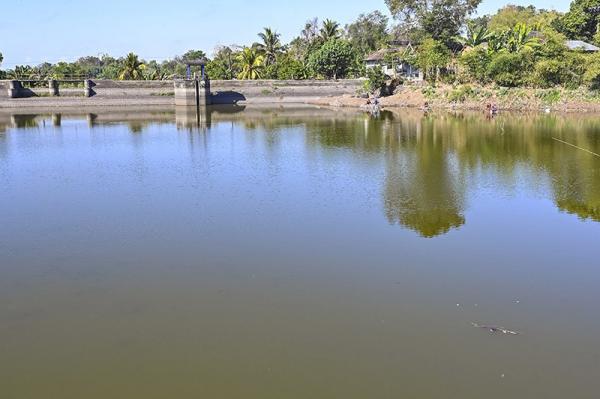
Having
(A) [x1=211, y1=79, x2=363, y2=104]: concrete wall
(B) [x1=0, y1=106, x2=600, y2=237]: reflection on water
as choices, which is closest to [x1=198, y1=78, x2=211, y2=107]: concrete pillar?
(A) [x1=211, y1=79, x2=363, y2=104]: concrete wall

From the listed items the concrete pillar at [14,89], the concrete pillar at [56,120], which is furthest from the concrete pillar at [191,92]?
the concrete pillar at [14,89]

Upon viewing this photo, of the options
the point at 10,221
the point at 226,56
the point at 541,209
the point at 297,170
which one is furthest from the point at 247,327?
the point at 226,56

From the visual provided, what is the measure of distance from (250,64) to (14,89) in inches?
817

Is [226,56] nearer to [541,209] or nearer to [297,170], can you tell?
[297,170]

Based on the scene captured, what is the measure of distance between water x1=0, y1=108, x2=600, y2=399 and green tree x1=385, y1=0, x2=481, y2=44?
30.1m

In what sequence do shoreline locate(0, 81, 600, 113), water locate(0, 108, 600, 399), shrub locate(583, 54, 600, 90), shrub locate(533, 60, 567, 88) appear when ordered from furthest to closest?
shrub locate(533, 60, 567, 88) → shoreline locate(0, 81, 600, 113) → shrub locate(583, 54, 600, 90) → water locate(0, 108, 600, 399)

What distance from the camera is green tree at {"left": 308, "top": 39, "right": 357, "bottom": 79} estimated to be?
53.0 m

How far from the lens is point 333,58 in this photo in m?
53.2

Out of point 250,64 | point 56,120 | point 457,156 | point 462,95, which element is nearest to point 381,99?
point 462,95

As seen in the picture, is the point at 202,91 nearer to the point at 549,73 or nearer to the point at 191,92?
the point at 191,92

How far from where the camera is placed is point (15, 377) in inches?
265

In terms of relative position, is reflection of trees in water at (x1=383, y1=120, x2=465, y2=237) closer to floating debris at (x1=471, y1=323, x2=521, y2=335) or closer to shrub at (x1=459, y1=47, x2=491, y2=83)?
floating debris at (x1=471, y1=323, x2=521, y2=335)

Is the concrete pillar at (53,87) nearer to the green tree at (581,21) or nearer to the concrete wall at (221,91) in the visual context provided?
the concrete wall at (221,91)

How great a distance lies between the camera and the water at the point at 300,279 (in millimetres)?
6781
